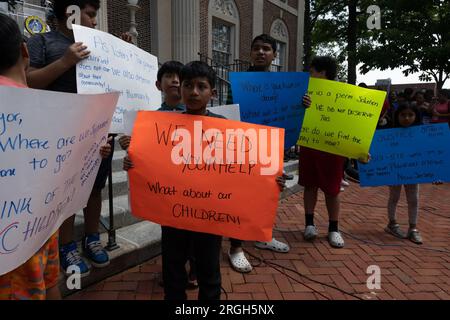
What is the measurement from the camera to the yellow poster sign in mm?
2684

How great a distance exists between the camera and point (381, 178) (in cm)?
332

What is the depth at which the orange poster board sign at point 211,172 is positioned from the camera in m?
1.74

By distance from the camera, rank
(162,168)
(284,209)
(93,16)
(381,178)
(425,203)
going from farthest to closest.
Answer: (425,203) < (284,209) < (381,178) < (93,16) < (162,168)

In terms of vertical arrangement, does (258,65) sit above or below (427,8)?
below

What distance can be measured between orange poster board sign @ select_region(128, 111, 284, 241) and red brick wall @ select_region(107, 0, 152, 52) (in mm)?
7108

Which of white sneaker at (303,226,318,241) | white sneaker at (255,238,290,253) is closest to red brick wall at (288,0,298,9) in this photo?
white sneaker at (303,226,318,241)

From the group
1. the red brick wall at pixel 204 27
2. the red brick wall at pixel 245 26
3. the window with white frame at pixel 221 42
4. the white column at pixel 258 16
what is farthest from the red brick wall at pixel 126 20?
the white column at pixel 258 16

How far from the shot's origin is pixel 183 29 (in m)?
8.82

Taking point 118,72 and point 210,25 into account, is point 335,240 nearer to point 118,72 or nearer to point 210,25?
point 118,72

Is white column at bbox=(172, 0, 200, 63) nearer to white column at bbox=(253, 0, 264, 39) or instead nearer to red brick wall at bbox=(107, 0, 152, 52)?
red brick wall at bbox=(107, 0, 152, 52)

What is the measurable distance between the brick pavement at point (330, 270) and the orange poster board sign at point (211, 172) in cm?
83
